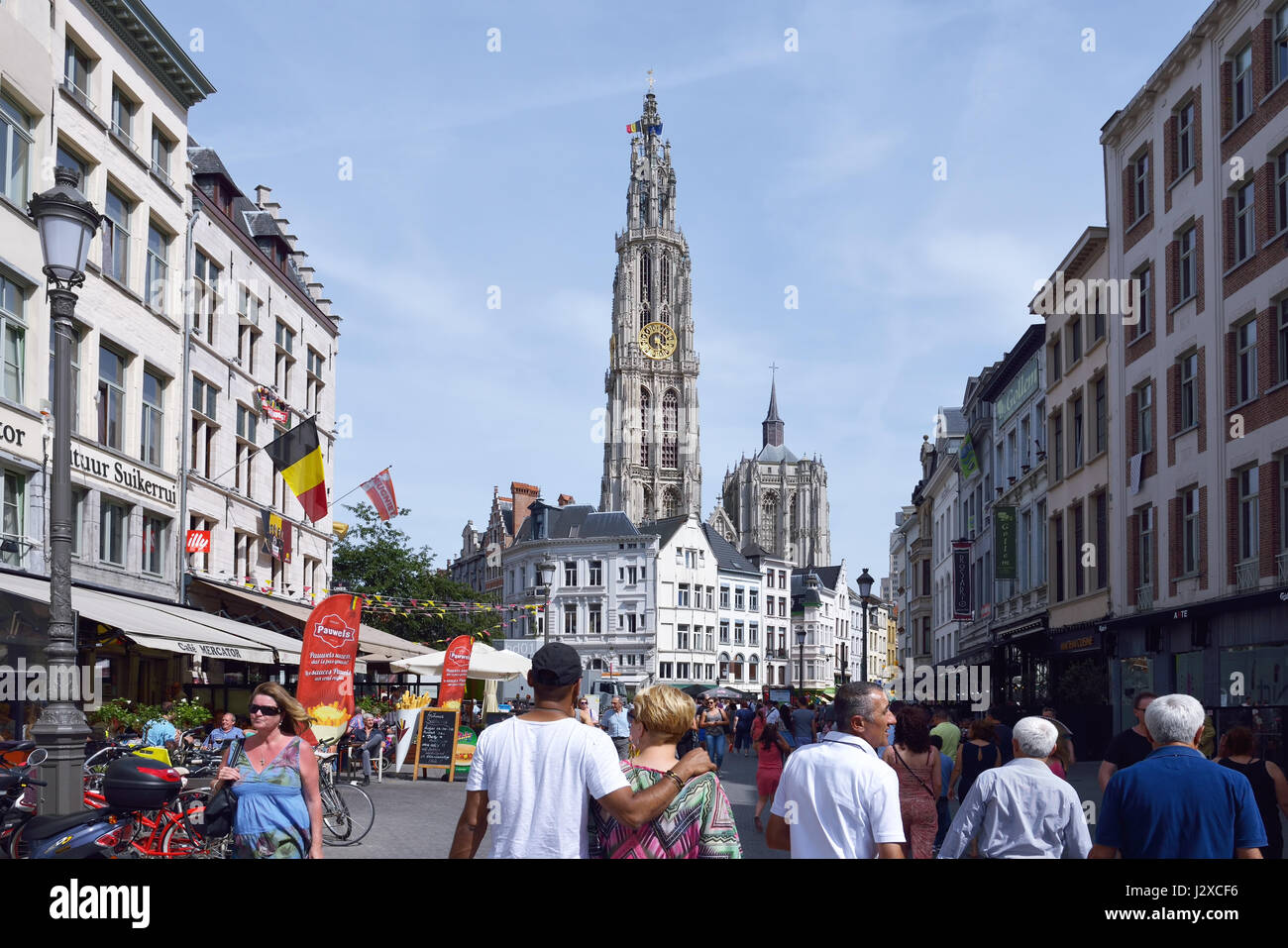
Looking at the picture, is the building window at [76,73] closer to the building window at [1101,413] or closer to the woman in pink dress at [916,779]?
the woman in pink dress at [916,779]

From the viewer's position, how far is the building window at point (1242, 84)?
925 inches

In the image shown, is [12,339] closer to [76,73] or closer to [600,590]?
[76,73]

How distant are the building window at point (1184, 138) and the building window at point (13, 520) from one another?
21545 millimetres

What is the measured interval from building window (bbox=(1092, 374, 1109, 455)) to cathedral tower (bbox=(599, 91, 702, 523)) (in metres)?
94.0

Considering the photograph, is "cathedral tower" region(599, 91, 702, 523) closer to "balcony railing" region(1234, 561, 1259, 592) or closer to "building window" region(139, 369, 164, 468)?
"building window" region(139, 369, 164, 468)

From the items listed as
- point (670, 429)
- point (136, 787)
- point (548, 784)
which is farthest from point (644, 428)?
point (548, 784)

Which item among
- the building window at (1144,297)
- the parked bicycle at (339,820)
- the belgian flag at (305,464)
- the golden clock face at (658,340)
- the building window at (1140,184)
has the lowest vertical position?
the parked bicycle at (339,820)

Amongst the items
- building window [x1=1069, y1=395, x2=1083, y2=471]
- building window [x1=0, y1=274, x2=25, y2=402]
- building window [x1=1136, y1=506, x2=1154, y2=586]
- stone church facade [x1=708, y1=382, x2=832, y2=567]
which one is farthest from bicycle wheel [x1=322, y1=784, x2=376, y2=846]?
stone church facade [x1=708, y1=382, x2=832, y2=567]

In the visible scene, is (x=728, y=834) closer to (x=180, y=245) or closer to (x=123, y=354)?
(x=123, y=354)

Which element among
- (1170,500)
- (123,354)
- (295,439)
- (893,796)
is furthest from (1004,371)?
(893,796)

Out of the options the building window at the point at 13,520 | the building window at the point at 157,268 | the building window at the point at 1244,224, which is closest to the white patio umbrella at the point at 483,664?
the building window at the point at 157,268

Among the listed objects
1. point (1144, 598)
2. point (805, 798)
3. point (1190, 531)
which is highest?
point (1190, 531)

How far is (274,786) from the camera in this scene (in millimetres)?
7172

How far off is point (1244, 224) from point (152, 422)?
21296mm
